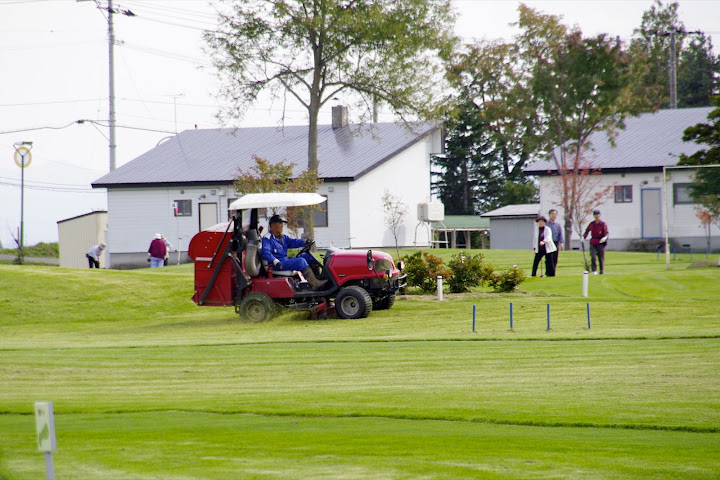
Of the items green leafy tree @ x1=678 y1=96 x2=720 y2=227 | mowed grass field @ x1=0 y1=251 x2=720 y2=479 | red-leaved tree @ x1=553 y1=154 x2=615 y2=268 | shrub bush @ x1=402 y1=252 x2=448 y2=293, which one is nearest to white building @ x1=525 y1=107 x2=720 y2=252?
red-leaved tree @ x1=553 y1=154 x2=615 y2=268

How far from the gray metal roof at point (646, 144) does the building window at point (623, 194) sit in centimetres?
92

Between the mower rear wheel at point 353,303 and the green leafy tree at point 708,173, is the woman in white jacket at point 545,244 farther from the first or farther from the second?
the green leafy tree at point 708,173

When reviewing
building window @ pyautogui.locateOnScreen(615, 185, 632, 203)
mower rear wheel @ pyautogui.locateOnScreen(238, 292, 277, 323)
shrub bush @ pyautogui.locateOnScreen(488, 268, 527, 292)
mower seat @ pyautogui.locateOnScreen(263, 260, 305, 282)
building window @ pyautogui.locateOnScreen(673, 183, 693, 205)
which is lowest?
mower rear wheel @ pyautogui.locateOnScreen(238, 292, 277, 323)

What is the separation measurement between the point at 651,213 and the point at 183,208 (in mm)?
21703

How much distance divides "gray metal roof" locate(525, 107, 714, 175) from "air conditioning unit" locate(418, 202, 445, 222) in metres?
4.77

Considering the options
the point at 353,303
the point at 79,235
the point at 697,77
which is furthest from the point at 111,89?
the point at 697,77

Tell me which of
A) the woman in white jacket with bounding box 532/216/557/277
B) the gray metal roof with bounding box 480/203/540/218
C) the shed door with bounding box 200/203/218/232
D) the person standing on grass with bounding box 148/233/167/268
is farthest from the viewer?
the gray metal roof with bounding box 480/203/540/218

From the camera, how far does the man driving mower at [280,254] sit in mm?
19062

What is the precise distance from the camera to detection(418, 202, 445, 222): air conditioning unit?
145 ft

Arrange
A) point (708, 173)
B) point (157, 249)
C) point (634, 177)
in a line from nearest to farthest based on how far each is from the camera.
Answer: point (708, 173), point (157, 249), point (634, 177)

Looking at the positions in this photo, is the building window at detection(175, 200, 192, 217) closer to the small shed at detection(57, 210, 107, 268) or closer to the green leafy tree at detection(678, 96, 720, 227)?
the small shed at detection(57, 210, 107, 268)

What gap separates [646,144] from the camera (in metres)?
44.2

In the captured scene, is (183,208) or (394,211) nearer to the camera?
(394,211)

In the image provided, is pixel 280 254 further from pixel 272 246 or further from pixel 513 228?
pixel 513 228
